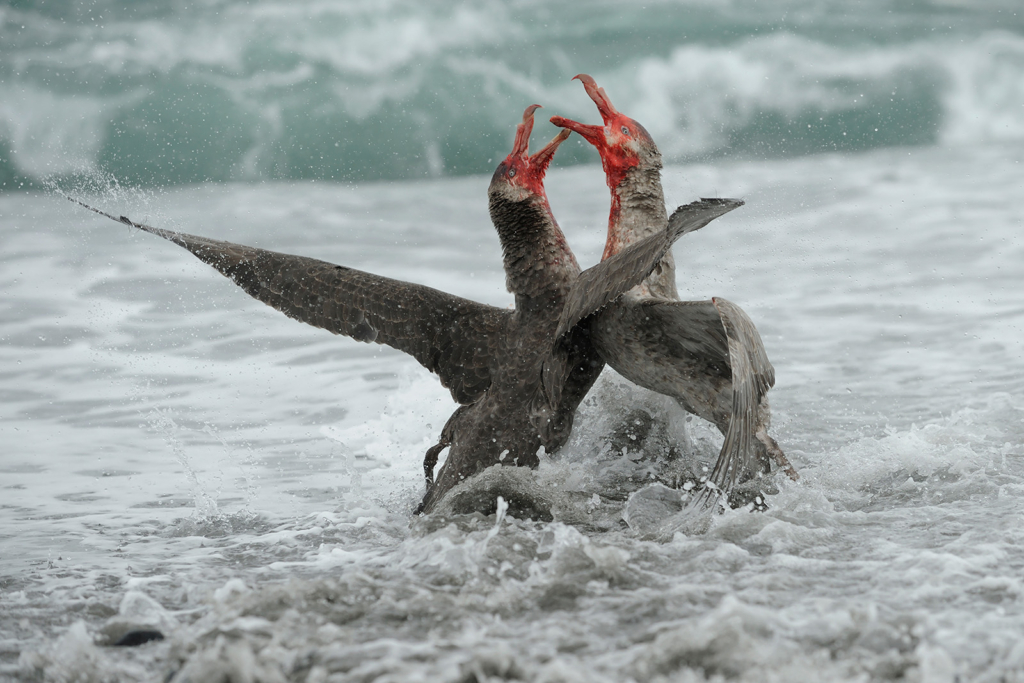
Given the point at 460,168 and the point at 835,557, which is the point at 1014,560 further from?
the point at 460,168

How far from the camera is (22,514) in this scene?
5.25 metres

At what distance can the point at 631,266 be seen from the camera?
14.1 ft

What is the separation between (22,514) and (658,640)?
3731 mm

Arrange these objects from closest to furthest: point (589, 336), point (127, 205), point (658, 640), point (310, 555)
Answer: point (658, 640) < point (310, 555) < point (589, 336) < point (127, 205)

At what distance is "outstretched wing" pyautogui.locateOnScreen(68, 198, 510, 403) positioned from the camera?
18.4 ft

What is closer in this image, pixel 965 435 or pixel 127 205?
pixel 965 435

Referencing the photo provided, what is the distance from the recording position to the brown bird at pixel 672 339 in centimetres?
397

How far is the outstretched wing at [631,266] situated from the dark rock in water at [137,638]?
2175mm

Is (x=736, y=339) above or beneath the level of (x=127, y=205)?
beneath

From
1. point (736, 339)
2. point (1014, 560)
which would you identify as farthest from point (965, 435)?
point (736, 339)

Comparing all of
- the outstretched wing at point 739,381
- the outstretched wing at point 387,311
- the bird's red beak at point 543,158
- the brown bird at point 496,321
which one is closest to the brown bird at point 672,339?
the outstretched wing at point 739,381

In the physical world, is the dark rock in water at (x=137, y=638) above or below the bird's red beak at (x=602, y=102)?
below

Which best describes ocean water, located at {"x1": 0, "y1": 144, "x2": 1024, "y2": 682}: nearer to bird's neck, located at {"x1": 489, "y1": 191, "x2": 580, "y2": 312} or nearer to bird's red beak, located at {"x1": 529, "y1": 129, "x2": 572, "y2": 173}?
bird's neck, located at {"x1": 489, "y1": 191, "x2": 580, "y2": 312}

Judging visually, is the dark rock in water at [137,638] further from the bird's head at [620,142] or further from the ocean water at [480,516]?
the bird's head at [620,142]
